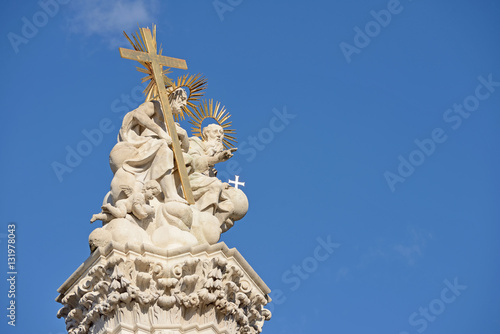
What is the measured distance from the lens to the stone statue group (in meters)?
19.6

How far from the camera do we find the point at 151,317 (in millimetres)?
18406

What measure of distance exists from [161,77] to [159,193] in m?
2.62

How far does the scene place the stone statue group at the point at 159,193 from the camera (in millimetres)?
19562

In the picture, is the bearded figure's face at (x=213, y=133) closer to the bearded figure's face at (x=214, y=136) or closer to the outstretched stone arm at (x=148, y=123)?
the bearded figure's face at (x=214, y=136)

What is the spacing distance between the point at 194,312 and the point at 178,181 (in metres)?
3.41

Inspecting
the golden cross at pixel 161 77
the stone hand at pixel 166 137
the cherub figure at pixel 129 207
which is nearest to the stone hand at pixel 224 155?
the golden cross at pixel 161 77

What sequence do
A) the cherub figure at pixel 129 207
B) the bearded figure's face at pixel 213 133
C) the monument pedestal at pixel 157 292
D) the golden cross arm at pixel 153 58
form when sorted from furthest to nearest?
1. the bearded figure's face at pixel 213 133
2. the golden cross arm at pixel 153 58
3. the cherub figure at pixel 129 207
4. the monument pedestal at pixel 157 292

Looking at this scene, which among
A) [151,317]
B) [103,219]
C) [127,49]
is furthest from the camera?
[127,49]

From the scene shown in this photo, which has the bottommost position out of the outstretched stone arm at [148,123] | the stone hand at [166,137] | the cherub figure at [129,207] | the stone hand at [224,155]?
the cherub figure at [129,207]

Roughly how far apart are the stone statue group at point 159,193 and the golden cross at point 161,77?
0.52 ft

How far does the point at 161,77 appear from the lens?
21.6 meters

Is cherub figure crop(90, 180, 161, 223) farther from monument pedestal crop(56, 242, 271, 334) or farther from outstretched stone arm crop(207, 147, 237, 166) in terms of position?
outstretched stone arm crop(207, 147, 237, 166)

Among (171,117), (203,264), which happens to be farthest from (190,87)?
(203,264)

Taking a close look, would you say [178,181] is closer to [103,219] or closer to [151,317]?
[103,219]
